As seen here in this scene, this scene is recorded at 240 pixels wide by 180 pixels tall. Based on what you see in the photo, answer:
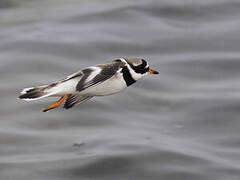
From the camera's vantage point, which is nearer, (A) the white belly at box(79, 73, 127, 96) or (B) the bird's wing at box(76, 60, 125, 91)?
(B) the bird's wing at box(76, 60, 125, 91)

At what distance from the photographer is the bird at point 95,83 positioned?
698 inches

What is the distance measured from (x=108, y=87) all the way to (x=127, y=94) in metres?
10.7

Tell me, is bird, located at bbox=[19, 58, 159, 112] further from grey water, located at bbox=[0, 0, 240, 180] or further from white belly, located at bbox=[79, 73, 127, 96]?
grey water, located at bbox=[0, 0, 240, 180]

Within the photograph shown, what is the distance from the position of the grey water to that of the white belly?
5348 millimetres

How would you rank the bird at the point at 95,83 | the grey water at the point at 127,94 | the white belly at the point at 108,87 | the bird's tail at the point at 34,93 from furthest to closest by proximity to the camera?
the grey water at the point at 127,94, the white belly at the point at 108,87, the bird at the point at 95,83, the bird's tail at the point at 34,93

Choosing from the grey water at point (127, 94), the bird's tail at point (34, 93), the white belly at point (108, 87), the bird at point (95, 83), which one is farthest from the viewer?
the grey water at point (127, 94)

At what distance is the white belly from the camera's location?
1795cm

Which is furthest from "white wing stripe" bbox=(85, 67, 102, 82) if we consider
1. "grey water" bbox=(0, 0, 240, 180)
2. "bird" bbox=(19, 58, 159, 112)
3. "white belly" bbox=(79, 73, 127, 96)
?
"grey water" bbox=(0, 0, 240, 180)

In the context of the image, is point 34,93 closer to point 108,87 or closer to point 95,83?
point 95,83

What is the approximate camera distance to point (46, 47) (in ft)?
103

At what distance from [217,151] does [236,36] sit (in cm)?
952

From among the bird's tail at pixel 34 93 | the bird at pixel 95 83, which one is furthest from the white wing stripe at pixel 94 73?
the bird's tail at pixel 34 93

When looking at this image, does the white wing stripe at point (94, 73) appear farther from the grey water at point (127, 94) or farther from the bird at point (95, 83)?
the grey water at point (127, 94)

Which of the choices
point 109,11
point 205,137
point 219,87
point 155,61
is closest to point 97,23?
point 109,11
